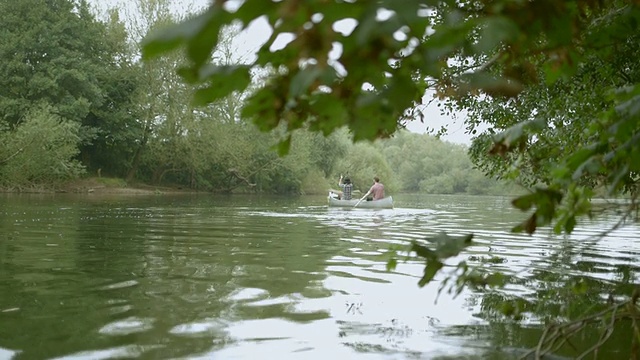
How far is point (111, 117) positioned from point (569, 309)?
4423 centimetres

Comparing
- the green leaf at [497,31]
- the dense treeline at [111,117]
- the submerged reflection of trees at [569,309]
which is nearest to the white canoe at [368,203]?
the dense treeline at [111,117]

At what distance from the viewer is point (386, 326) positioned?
521cm

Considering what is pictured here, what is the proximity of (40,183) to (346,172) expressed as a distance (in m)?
32.9

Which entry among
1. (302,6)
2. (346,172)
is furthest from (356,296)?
(346,172)

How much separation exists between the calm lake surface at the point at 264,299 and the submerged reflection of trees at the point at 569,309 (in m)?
0.03

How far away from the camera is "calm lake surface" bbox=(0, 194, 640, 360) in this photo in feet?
14.7

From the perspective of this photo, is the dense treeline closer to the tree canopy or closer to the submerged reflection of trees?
the submerged reflection of trees

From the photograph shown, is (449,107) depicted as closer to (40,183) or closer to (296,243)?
(296,243)

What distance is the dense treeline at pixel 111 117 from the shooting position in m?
36.6

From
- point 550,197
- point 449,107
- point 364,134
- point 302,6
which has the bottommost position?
point 550,197

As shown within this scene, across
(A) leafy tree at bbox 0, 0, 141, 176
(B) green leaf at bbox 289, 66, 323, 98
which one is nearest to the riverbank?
(A) leafy tree at bbox 0, 0, 141, 176

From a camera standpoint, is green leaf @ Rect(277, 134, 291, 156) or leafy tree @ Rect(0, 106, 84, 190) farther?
leafy tree @ Rect(0, 106, 84, 190)

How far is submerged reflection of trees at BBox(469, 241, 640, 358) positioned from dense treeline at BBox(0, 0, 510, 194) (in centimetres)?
2705

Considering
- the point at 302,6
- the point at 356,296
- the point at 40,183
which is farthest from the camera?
the point at 40,183
